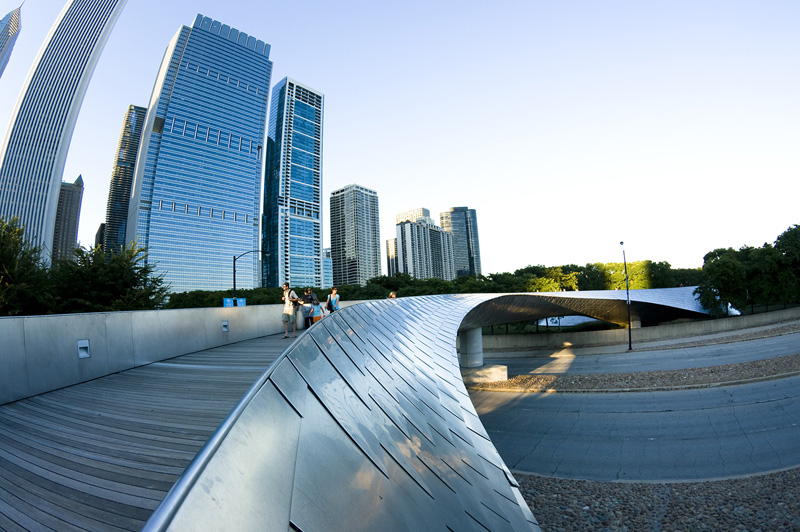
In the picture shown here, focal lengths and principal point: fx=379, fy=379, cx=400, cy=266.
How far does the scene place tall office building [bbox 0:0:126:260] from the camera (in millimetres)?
87250

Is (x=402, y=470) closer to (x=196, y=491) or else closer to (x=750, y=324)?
(x=196, y=491)

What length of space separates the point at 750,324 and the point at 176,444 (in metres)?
48.7

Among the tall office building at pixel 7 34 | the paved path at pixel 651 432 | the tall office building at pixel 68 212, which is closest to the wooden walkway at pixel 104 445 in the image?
the paved path at pixel 651 432

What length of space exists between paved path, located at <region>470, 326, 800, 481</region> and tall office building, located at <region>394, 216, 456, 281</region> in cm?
14234

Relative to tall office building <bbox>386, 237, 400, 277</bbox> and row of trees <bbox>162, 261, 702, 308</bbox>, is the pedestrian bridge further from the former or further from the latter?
tall office building <bbox>386, 237, 400, 277</bbox>

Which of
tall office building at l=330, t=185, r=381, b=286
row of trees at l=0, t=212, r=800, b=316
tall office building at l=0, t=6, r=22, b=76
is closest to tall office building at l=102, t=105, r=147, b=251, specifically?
tall office building at l=0, t=6, r=22, b=76

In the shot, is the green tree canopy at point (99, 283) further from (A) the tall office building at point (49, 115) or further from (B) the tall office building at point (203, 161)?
(B) the tall office building at point (203, 161)

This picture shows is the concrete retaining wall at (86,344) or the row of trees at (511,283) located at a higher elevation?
the row of trees at (511,283)

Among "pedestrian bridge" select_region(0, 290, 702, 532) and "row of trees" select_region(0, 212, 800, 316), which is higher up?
"row of trees" select_region(0, 212, 800, 316)

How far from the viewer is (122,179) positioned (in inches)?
6417

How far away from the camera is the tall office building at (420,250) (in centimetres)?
16500

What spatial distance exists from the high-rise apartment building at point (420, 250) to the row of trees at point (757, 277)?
116070mm

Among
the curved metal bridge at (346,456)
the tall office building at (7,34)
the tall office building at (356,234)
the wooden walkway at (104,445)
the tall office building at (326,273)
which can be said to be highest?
the tall office building at (7,34)

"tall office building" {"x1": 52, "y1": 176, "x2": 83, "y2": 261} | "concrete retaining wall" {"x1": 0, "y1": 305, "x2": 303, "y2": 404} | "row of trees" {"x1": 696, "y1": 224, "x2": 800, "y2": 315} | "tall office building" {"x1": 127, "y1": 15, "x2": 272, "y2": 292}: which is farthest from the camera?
"tall office building" {"x1": 52, "y1": 176, "x2": 83, "y2": 261}
